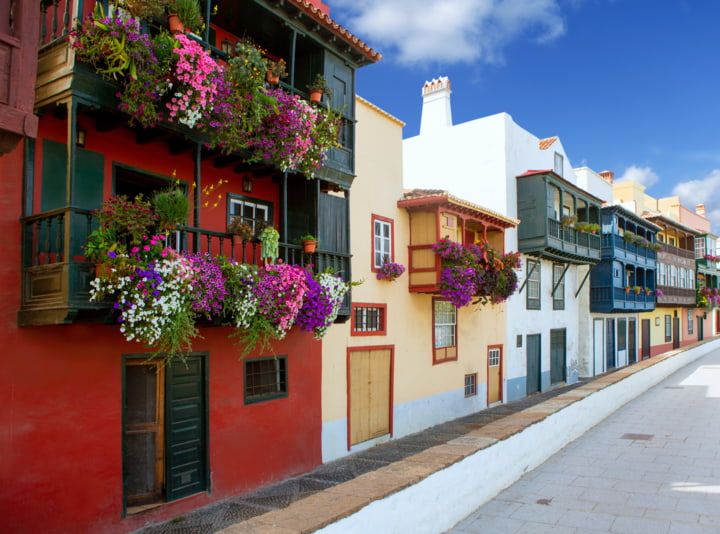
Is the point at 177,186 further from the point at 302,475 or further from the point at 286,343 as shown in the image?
the point at 302,475

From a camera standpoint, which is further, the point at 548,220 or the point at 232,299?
the point at 548,220

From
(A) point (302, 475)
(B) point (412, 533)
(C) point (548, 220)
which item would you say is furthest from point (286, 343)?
(C) point (548, 220)

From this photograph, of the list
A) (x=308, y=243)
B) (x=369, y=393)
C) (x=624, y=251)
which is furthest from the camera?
(x=624, y=251)

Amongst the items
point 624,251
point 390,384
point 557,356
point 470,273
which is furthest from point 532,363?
point 624,251

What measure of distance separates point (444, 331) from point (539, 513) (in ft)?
32.4

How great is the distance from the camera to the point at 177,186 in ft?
29.2

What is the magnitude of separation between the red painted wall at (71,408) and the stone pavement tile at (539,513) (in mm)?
4867

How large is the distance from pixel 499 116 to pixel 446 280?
26.7 ft

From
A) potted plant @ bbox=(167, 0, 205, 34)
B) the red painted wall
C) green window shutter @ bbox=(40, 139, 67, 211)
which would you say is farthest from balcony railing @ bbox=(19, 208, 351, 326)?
potted plant @ bbox=(167, 0, 205, 34)

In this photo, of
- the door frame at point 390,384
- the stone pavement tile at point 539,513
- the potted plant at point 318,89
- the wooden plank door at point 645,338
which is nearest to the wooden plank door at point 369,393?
the door frame at point 390,384

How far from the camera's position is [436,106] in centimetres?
2156

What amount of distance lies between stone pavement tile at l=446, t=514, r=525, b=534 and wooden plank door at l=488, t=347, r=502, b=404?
12505 mm

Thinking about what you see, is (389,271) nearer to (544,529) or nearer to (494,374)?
(494,374)

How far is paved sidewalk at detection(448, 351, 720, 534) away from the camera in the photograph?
20.6ft
